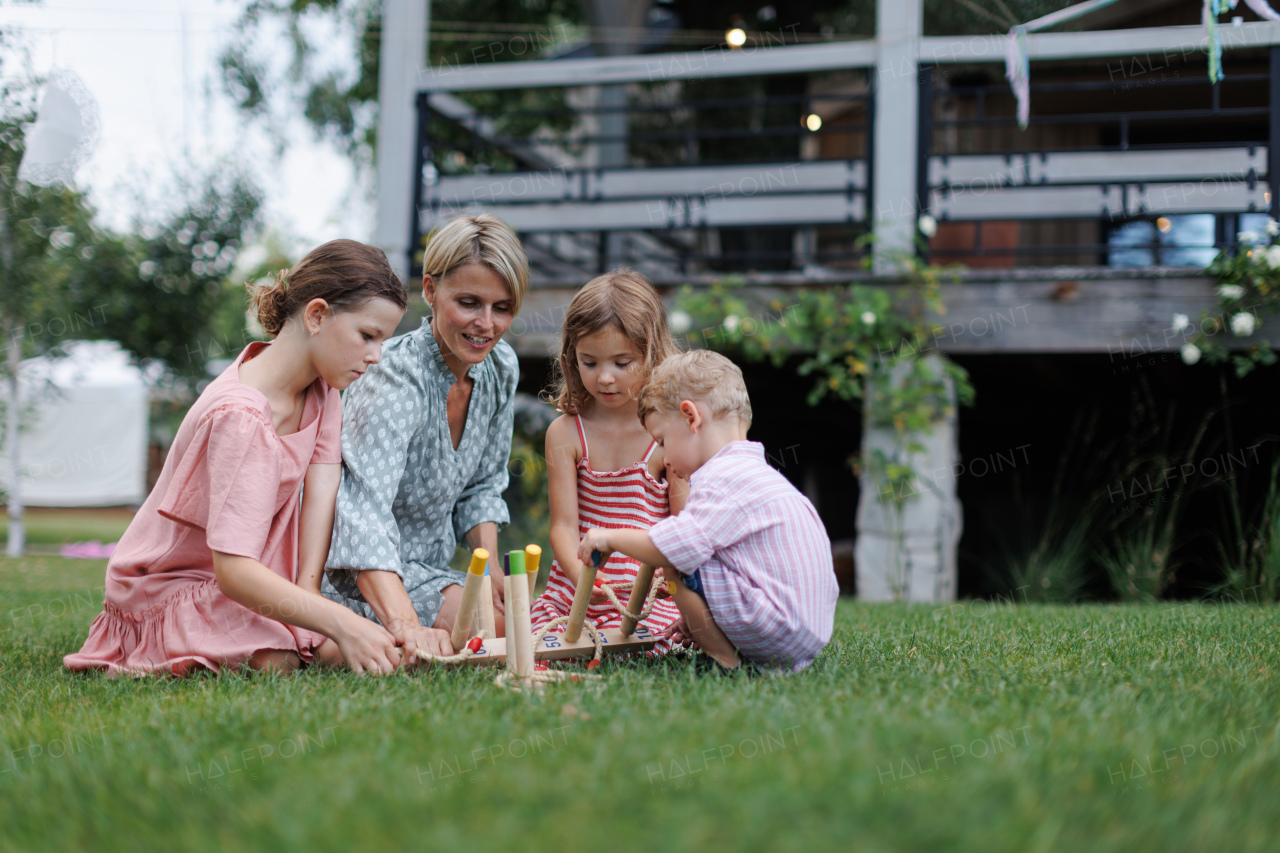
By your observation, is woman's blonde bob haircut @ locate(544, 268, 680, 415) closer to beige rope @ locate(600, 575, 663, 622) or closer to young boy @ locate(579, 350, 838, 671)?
young boy @ locate(579, 350, 838, 671)

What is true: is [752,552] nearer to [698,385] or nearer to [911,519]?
[698,385]

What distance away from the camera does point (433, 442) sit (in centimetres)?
292

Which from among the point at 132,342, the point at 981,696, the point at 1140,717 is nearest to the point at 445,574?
the point at 981,696

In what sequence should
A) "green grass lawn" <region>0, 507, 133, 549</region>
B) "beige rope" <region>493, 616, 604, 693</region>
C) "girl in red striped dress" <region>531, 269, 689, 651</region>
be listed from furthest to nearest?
"green grass lawn" <region>0, 507, 133, 549</region> → "girl in red striped dress" <region>531, 269, 689, 651</region> → "beige rope" <region>493, 616, 604, 693</region>

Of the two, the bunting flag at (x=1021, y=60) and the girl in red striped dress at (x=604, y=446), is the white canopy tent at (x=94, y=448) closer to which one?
the bunting flag at (x=1021, y=60)

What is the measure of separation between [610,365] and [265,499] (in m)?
1.03

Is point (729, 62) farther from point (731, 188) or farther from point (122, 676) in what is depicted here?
point (122, 676)

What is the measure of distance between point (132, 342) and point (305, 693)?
10522 mm

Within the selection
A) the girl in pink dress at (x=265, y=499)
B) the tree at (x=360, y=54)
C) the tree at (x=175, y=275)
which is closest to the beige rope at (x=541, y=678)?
the girl in pink dress at (x=265, y=499)

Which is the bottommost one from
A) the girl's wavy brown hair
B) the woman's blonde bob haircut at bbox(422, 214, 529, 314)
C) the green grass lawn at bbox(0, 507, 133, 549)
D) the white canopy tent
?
the green grass lawn at bbox(0, 507, 133, 549)

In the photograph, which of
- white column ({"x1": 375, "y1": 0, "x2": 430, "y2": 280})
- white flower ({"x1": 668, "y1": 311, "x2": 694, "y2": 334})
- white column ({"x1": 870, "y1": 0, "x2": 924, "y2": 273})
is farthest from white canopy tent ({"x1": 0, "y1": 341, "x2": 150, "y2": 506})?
white column ({"x1": 870, "y1": 0, "x2": 924, "y2": 273})

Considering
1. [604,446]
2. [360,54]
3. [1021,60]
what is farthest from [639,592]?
[360,54]

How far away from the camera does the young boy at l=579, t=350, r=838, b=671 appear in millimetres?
2135

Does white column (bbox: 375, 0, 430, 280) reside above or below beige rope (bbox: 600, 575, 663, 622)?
above
